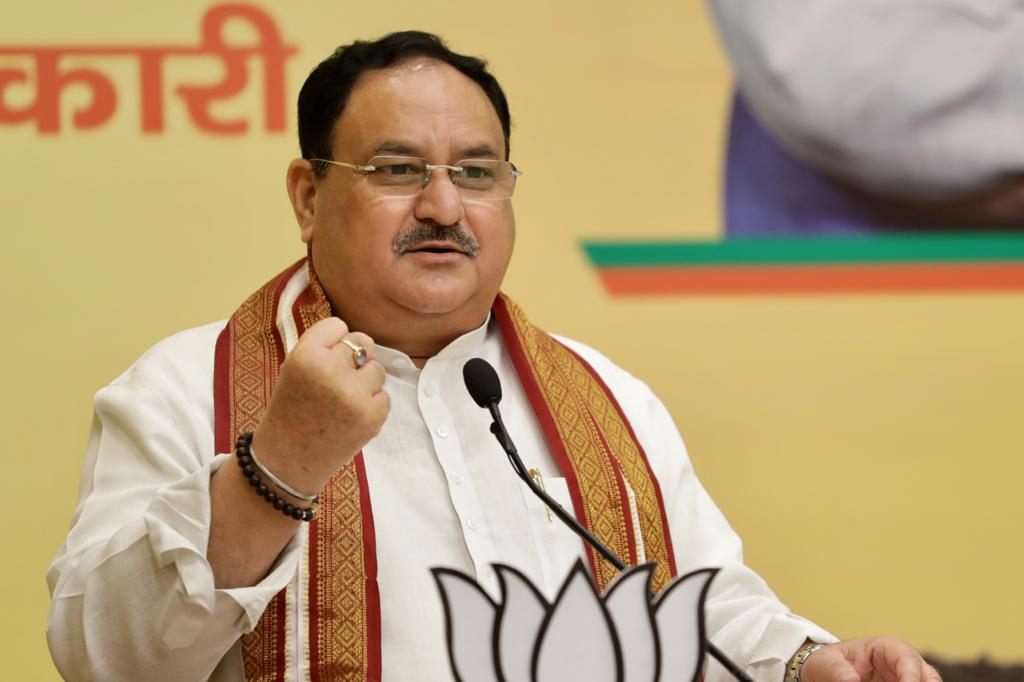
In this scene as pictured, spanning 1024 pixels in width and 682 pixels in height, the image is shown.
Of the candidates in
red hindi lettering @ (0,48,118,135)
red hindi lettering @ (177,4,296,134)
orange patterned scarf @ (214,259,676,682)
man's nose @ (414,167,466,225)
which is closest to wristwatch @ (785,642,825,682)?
orange patterned scarf @ (214,259,676,682)

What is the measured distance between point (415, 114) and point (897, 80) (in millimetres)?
1262

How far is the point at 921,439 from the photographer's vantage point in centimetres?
294

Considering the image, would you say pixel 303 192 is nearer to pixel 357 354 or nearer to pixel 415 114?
pixel 415 114

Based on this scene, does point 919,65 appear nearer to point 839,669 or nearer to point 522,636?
point 839,669

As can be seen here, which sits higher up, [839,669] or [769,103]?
[769,103]

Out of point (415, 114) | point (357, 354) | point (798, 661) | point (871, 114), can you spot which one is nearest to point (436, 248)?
point (415, 114)

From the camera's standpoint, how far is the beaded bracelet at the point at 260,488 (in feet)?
5.18

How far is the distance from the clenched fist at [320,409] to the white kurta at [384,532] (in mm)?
133

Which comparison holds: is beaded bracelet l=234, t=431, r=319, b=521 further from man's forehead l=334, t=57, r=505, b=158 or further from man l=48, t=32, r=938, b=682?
man's forehead l=334, t=57, r=505, b=158

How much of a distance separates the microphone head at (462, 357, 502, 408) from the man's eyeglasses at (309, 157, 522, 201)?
0.52 meters

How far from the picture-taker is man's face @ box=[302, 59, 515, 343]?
6.84 feet

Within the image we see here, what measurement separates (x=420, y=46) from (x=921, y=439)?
1506 mm

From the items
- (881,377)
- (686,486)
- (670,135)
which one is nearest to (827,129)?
(670,135)

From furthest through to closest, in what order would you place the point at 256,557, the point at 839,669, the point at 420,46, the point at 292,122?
the point at 292,122, the point at 420,46, the point at 839,669, the point at 256,557
